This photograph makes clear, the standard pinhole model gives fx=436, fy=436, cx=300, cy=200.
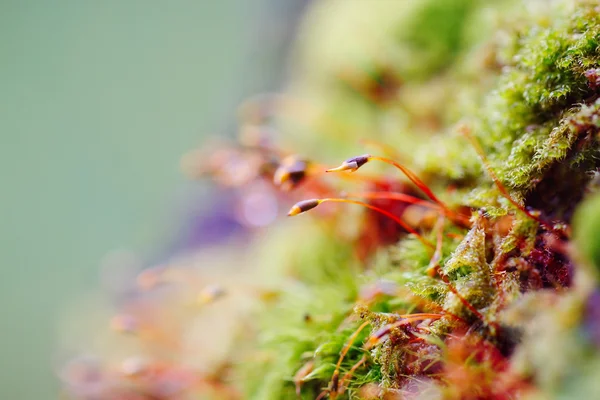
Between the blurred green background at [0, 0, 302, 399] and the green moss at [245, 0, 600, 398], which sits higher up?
the blurred green background at [0, 0, 302, 399]

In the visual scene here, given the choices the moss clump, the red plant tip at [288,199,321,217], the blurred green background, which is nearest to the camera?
the moss clump

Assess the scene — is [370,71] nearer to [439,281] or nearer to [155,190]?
[439,281]

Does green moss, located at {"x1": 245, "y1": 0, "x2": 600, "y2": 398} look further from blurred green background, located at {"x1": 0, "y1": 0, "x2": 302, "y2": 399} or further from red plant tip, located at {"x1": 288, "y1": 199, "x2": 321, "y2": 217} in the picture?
blurred green background, located at {"x1": 0, "y1": 0, "x2": 302, "y2": 399}

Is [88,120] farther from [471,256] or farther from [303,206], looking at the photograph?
[471,256]

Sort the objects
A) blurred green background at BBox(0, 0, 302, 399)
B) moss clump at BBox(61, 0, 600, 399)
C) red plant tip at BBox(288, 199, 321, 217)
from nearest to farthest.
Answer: moss clump at BBox(61, 0, 600, 399)
red plant tip at BBox(288, 199, 321, 217)
blurred green background at BBox(0, 0, 302, 399)

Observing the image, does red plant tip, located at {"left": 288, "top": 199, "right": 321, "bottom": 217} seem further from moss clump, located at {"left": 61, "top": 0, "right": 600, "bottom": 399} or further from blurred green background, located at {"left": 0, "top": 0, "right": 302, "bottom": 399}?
blurred green background, located at {"left": 0, "top": 0, "right": 302, "bottom": 399}

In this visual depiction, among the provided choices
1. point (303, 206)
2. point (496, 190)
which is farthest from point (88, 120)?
point (496, 190)

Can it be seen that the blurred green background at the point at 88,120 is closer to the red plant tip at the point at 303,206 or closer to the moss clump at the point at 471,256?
the moss clump at the point at 471,256

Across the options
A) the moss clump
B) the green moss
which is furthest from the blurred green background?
the green moss

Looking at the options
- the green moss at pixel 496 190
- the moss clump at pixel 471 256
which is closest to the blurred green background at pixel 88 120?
the moss clump at pixel 471 256

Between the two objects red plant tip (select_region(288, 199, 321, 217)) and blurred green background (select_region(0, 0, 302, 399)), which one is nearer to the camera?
red plant tip (select_region(288, 199, 321, 217))
